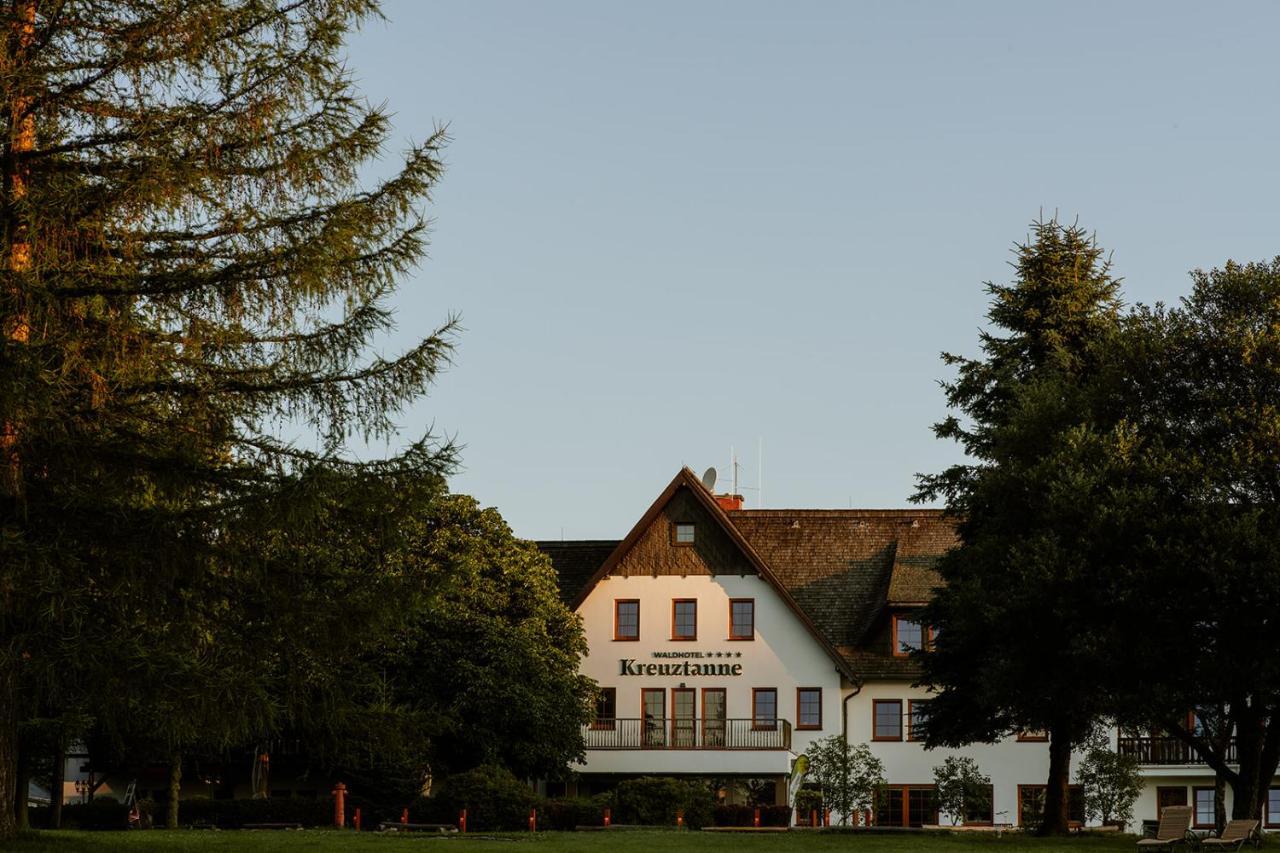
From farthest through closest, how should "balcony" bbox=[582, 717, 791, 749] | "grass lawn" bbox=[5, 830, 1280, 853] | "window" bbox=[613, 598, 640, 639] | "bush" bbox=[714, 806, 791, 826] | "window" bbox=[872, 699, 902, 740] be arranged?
"window" bbox=[613, 598, 640, 639], "window" bbox=[872, 699, 902, 740], "balcony" bbox=[582, 717, 791, 749], "bush" bbox=[714, 806, 791, 826], "grass lawn" bbox=[5, 830, 1280, 853]

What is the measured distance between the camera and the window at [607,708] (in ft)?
193

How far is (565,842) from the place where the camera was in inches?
1248

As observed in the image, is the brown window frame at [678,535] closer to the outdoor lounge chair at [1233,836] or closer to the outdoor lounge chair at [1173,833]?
the outdoor lounge chair at [1173,833]

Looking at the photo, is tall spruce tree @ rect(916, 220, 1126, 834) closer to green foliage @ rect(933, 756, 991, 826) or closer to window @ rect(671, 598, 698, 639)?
green foliage @ rect(933, 756, 991, 826)

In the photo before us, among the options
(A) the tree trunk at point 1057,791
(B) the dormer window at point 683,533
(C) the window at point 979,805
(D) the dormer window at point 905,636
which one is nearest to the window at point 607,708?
(B) the dormer window at point 683,533

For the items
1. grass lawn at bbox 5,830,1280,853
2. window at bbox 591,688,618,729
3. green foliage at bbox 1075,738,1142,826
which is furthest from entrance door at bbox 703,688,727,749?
grass lawn at bbox 5,830,1280,853

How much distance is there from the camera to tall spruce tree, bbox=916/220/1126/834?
31312 millimetres

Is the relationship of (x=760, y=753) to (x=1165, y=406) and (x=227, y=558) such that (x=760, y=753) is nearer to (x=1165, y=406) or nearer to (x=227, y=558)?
(x=1165, y=406)

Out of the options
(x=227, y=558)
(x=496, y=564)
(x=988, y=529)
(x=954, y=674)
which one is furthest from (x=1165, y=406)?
(x=496, y=564)

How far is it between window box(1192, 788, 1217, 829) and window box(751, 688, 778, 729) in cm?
1445

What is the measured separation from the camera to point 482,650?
49312 mm

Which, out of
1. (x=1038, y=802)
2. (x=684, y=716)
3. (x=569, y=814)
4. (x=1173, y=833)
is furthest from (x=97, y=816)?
(x=1173, y=833)

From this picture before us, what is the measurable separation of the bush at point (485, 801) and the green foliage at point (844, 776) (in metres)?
9.62

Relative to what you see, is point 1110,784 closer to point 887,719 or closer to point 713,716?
point 887,719
